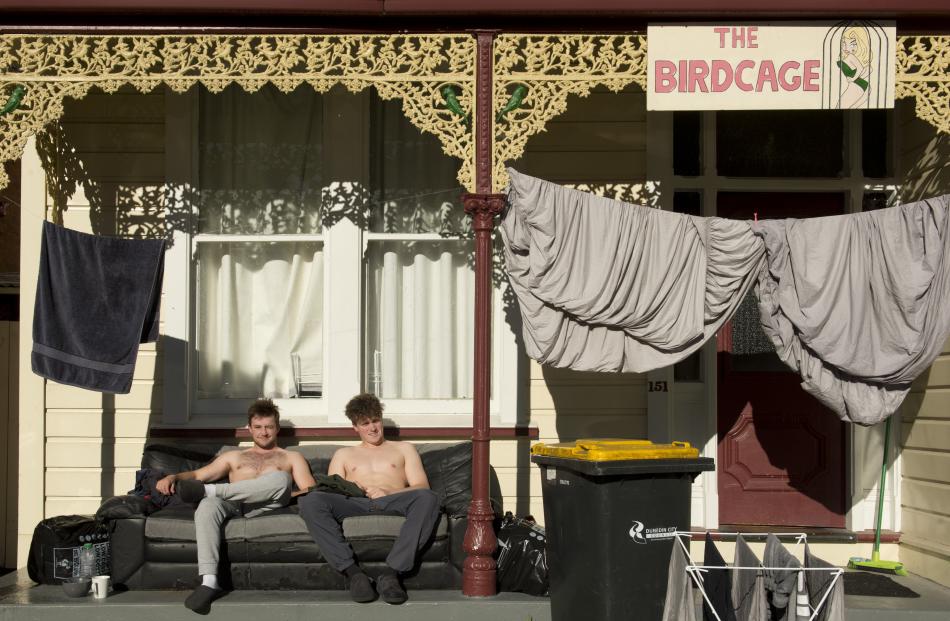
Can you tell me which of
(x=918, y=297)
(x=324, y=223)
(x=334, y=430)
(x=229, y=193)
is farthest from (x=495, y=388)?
(x=918, y=297)

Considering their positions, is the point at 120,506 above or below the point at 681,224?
below

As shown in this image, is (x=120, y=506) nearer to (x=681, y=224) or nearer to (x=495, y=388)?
(x=495, y=388)

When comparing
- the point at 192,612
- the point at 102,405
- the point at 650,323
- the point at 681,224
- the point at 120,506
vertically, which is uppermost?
the point at 681,224

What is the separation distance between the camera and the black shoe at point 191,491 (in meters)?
7.24

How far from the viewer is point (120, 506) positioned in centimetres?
718

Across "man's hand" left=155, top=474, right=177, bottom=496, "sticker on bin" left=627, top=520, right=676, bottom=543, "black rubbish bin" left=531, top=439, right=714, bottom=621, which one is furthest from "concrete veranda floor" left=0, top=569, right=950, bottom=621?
"sticker on bin" left=627, top=520, right=676, bottom=543

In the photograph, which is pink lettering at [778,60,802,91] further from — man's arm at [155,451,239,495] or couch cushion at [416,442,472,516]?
man's arm at [155,451,239,495]

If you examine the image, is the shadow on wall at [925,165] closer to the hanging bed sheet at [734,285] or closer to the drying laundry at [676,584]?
the hanging bed sheet at [734,285]

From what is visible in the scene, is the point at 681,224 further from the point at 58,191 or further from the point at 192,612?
→ the point at 58,191

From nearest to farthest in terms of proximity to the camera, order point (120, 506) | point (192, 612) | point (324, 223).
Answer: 1. point (192, 612)
2. point (120, 506)
3. point (324, 223)

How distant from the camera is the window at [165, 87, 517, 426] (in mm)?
8602

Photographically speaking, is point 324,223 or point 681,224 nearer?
point 681,224

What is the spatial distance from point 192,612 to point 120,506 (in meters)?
0.89

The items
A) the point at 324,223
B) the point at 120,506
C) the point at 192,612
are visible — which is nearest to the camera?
the point at 192,612
